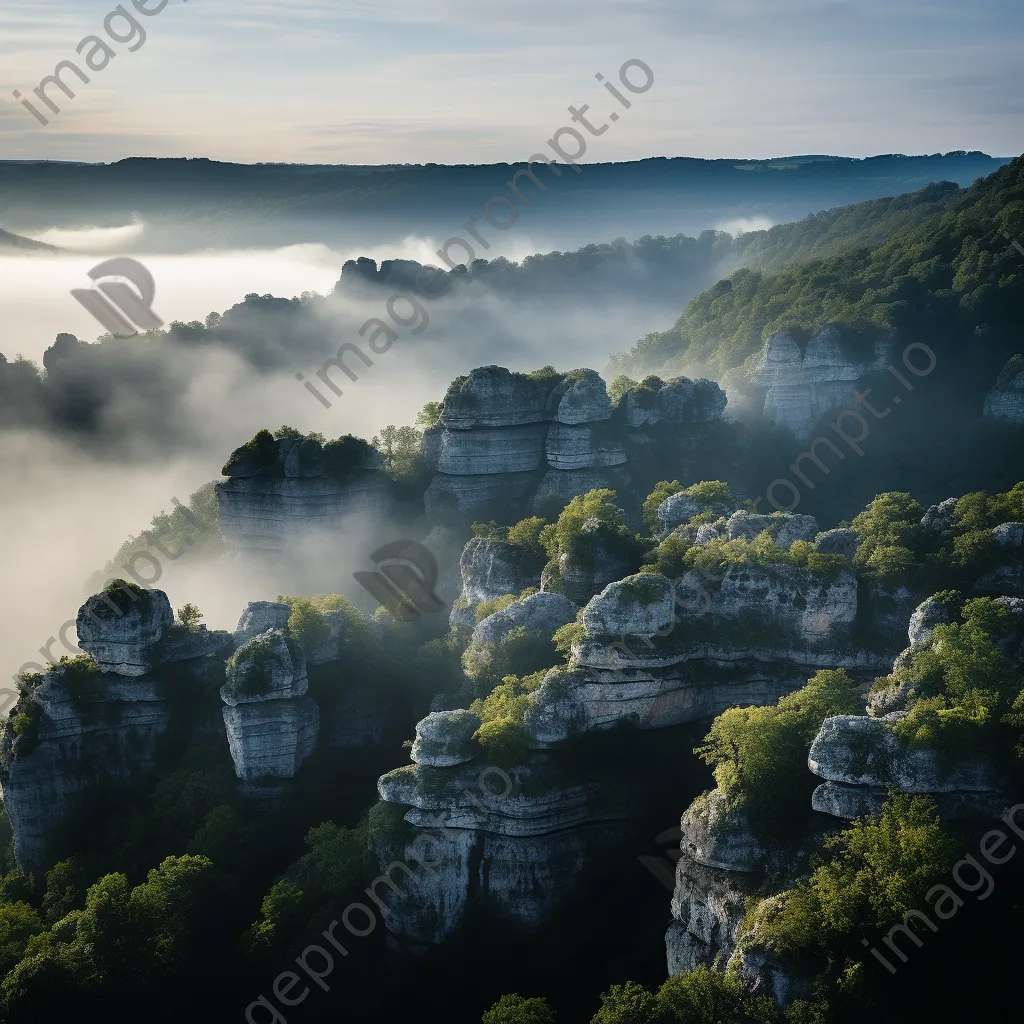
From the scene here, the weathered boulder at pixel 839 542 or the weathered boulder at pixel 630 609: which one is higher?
the weathered boulder at pixel 839 542

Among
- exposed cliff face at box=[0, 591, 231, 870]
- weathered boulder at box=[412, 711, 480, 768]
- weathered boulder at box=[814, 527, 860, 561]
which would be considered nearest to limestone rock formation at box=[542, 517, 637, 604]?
weathered boulder at box=[814, 527, 860, 561]

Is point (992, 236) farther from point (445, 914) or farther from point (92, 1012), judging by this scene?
point (92, 1012)

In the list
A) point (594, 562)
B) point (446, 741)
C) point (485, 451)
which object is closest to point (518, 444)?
point (485, 451)

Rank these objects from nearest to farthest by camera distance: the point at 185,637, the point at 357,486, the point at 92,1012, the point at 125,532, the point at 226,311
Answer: the point at 92,1012 < the point at 185,637 < the point at 357,486 < the point at 125,532 < the point at 226,311

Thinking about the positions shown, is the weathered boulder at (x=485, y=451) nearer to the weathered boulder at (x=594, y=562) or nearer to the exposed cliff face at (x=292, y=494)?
the exposed cliff face at (x=292, y=494)

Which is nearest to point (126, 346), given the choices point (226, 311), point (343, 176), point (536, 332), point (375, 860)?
point (226, 311)

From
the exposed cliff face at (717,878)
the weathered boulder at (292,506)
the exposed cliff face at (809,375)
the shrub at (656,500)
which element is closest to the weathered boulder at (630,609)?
the exposed cliff face at (717,878)

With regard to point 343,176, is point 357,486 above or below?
below
